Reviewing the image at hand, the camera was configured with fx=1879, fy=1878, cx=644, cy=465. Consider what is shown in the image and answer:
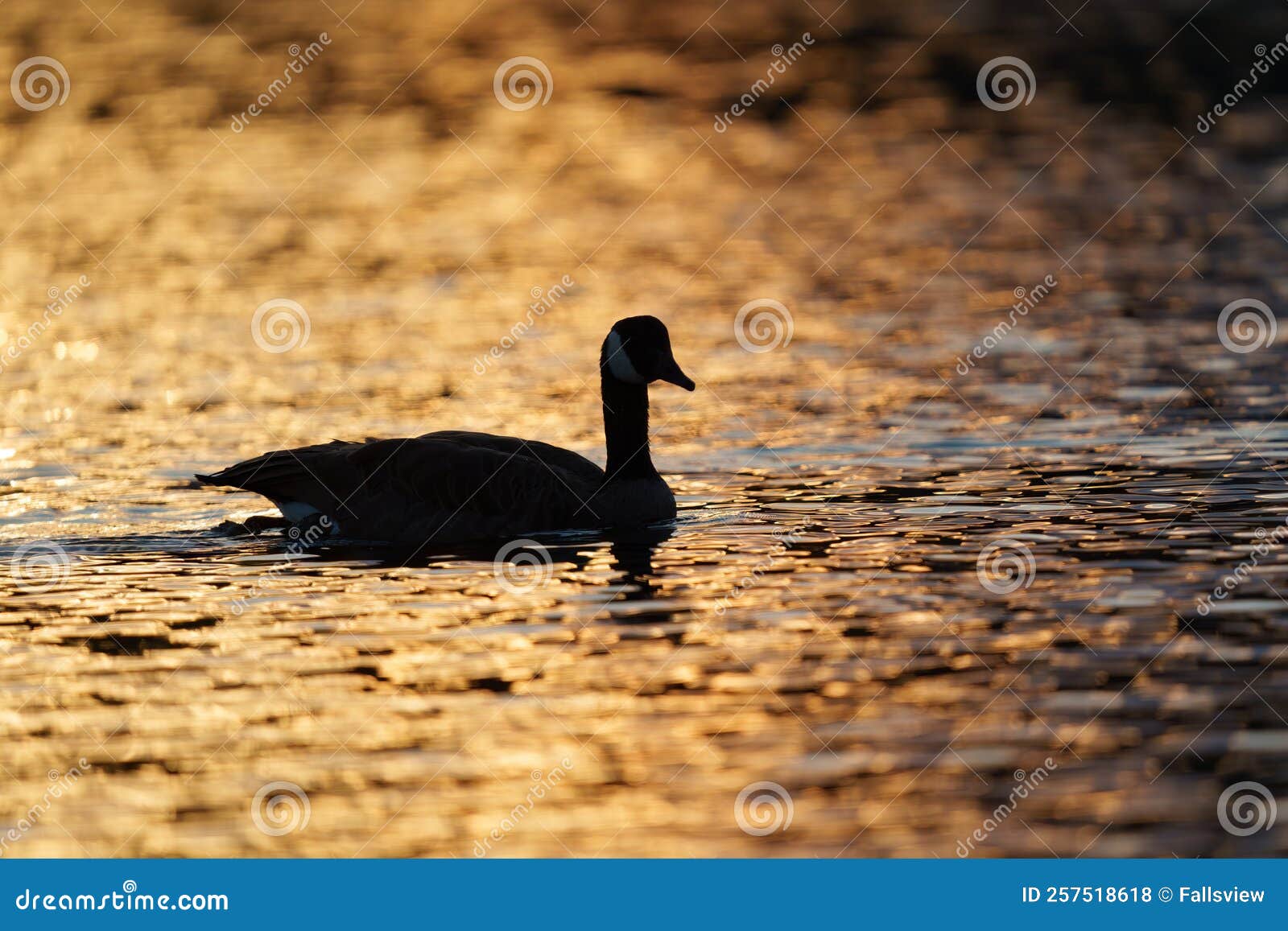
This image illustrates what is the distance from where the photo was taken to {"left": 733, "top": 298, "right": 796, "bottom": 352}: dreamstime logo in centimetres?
2170

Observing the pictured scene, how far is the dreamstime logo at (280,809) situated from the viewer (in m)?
8.67

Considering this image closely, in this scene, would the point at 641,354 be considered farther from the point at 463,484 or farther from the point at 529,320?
the point at 529,320

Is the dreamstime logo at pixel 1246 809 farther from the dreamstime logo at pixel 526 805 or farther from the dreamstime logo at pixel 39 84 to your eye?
the dreamstime logo at pixel 39 84

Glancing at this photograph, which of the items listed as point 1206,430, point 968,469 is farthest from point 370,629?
point 1206,430

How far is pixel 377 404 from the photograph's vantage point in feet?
63.3

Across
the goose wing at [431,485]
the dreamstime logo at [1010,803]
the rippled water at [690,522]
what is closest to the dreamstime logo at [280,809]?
the rippled water at [690,522]

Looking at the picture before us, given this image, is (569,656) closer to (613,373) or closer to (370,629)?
(370,629)

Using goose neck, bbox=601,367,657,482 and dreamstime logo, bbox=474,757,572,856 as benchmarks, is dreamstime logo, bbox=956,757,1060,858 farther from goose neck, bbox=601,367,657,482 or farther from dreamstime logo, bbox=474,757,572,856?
goose neck, bbox=601,367,657,482

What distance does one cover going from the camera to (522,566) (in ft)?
45.8

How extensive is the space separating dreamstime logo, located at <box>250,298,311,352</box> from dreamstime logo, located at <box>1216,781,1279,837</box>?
49.1 ft

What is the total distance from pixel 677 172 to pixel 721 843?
25.7m

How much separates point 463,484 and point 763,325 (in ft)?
26.8

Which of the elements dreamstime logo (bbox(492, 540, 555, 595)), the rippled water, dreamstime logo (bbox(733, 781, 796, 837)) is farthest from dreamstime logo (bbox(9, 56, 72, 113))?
dreamstime logo (bbox(733, 781, 796, 837))

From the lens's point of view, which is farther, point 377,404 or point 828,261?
point 828,261
